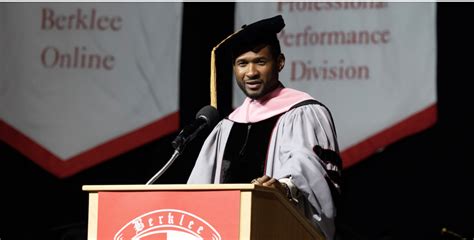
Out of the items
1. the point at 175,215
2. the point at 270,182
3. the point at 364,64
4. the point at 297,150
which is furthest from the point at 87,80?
the point at 175,215

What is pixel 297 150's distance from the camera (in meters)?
3.96

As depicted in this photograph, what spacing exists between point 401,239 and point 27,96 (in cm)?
280

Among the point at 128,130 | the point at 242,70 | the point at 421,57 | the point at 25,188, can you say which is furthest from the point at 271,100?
the point at 25,188

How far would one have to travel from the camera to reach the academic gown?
12.6 ft

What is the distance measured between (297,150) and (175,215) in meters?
0.85

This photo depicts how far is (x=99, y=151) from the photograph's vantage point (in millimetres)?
7301

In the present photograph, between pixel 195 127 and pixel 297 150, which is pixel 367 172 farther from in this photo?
pixel 195 127

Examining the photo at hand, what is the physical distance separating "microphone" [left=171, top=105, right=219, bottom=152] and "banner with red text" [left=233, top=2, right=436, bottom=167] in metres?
2.94

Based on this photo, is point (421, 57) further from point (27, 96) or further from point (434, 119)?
point (27, 96)

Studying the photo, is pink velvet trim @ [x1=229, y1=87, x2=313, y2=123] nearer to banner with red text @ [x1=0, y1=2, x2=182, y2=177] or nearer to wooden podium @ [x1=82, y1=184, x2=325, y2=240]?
wooden podium @ [x1=82, y1=184, x2=325, y2=240]

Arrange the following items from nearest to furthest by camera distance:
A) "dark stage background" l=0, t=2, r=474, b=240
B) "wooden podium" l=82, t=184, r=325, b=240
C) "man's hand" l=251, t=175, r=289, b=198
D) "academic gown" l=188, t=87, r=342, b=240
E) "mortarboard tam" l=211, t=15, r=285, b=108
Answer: "wooden podium" l=82, t=184, r=325, b=240, "man's hand" l=251, t=175, r=289, b=198, "academic gown" l=188, t=87, r=342, b=240, "mortarboard tam" l=211, t=15, r=285, b=108, "dark stage background" l=0, t=2, r=474, b=240

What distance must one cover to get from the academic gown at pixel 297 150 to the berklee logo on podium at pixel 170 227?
61 cm

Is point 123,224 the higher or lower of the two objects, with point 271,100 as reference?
lower

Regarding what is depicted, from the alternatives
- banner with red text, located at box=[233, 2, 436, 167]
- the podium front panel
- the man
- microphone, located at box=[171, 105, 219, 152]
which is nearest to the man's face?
the man
